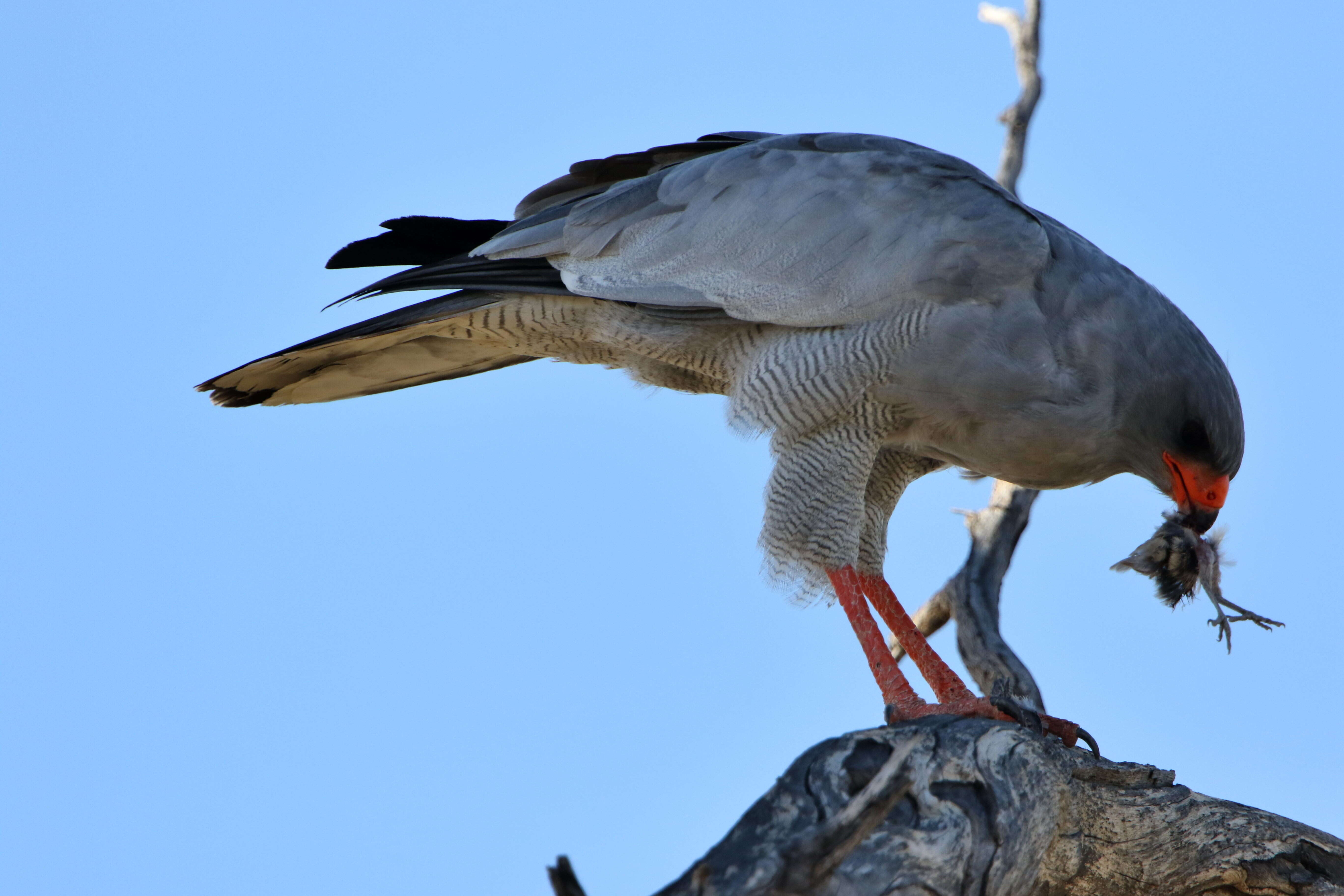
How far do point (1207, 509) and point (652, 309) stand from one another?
94.6 inches

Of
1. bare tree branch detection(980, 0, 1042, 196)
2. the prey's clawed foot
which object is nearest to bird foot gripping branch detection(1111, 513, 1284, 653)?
the prey's clawed foot

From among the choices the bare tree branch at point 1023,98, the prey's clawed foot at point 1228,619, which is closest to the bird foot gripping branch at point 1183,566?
the prey's clawed foot at point 1228,619

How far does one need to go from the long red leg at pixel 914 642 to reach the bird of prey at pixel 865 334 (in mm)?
12

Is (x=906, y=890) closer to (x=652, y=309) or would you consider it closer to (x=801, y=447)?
(x=801, y=447)

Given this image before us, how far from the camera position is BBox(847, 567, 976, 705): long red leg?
5203 mm

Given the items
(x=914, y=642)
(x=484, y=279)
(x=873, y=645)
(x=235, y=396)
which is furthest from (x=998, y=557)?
(x=235, y=396)

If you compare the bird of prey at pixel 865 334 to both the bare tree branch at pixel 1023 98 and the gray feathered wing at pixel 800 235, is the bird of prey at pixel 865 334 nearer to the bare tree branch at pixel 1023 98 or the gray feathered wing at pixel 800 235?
the gray feathered wing at pixel 800 235

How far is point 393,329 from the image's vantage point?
558cm

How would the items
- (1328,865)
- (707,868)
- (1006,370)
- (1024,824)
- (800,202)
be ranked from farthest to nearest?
(800,202), (1006,370), (1328,865), (1024,824), (707,868)

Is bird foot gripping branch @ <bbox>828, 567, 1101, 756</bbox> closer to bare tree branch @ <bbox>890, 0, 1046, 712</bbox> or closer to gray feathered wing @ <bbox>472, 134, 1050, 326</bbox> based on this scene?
bare tree branch @ <bbox>890, 0, 1046, 712</bbox>

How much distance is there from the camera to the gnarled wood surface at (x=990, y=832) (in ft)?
9.48

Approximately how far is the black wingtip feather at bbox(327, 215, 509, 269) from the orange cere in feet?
10.4

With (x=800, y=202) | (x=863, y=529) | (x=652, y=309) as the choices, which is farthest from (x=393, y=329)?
(x=863, y=529)

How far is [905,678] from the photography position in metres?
4.89
